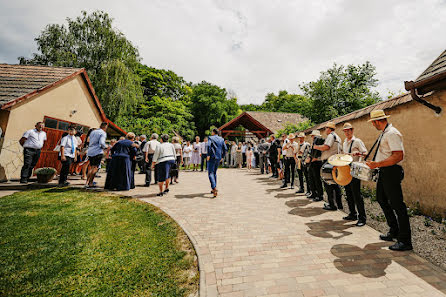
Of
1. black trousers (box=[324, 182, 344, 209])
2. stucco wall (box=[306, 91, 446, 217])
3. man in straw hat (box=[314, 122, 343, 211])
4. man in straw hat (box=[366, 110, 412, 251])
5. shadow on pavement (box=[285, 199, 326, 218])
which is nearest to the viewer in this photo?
man in straw hat (box=[366, 110, 412, 251])

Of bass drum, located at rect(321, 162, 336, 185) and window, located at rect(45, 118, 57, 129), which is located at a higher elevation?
window, located at rect(45, 118, 57, 129)

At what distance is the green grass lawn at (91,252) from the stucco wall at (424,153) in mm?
5538

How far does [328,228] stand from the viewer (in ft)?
12.9

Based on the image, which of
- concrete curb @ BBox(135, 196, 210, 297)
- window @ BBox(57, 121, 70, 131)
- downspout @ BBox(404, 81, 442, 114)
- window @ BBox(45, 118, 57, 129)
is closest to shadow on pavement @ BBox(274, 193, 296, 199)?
concrete curb @ BBox(135, 196, 210, 297)

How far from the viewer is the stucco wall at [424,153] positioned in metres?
4.51

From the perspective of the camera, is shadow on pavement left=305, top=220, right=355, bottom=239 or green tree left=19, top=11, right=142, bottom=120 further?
green tree left=19, top=11, right=142, bottom=120

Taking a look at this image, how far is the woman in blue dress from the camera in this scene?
676cm

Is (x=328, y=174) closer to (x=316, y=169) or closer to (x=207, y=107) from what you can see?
(x=316, y=169)

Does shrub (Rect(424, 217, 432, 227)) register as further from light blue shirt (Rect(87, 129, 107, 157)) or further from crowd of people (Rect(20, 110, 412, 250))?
light blue shirt (Rect(87, 129, 107, 157))

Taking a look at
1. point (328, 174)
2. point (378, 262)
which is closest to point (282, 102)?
point (328, 174)

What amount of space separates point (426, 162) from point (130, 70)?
2358 cm

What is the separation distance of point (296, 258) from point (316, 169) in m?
3.32

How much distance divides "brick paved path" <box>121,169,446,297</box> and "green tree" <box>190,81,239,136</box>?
123 ft

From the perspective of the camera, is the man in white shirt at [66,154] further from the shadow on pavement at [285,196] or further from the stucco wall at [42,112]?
the shadow on pavement at [285,196]
